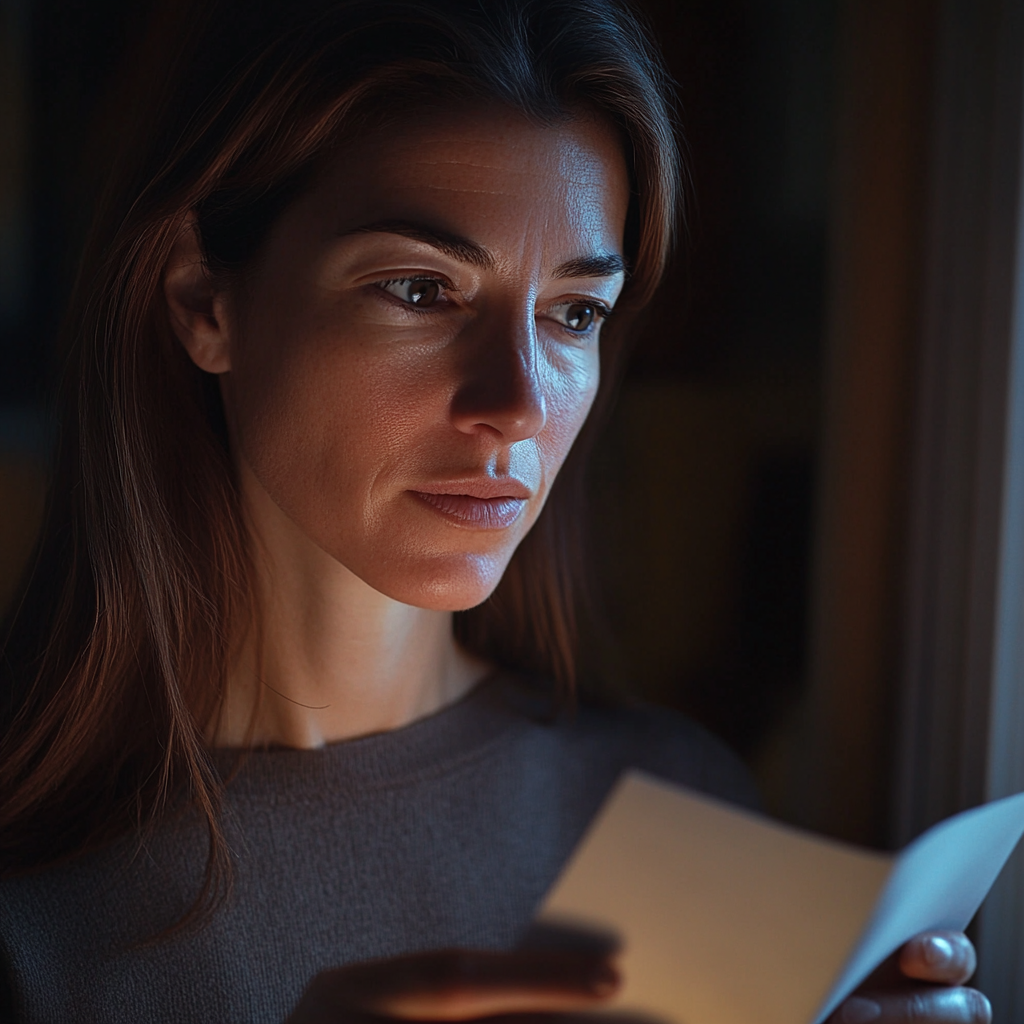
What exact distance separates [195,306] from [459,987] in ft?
1.82

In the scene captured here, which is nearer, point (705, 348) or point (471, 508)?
point (471, 508)

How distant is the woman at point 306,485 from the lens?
71 centimetres

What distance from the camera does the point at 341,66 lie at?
0.69 meters

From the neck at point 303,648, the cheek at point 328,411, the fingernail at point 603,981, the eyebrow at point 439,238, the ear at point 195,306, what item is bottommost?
the fingernail at point 603,981

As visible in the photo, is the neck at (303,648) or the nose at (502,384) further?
the neck at (303,648)

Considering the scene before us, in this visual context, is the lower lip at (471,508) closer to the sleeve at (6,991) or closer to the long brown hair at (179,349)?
the long brown hair at (179,349)

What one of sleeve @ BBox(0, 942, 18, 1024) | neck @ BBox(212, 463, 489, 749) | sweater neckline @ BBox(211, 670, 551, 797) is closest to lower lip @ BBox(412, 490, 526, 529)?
neck @ BBox(212, 463, 489, 749)

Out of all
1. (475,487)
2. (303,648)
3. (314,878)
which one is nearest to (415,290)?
(475,487)

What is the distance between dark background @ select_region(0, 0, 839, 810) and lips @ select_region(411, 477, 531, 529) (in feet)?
1.15

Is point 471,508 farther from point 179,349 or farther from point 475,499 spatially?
point 179,349

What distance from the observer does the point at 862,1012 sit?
777 mm

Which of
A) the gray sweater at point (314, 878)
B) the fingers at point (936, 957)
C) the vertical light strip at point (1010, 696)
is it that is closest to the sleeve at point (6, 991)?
the gray sweater at point (314, 878)

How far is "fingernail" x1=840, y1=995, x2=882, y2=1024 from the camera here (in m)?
0.78

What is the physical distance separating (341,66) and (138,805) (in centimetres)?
57
